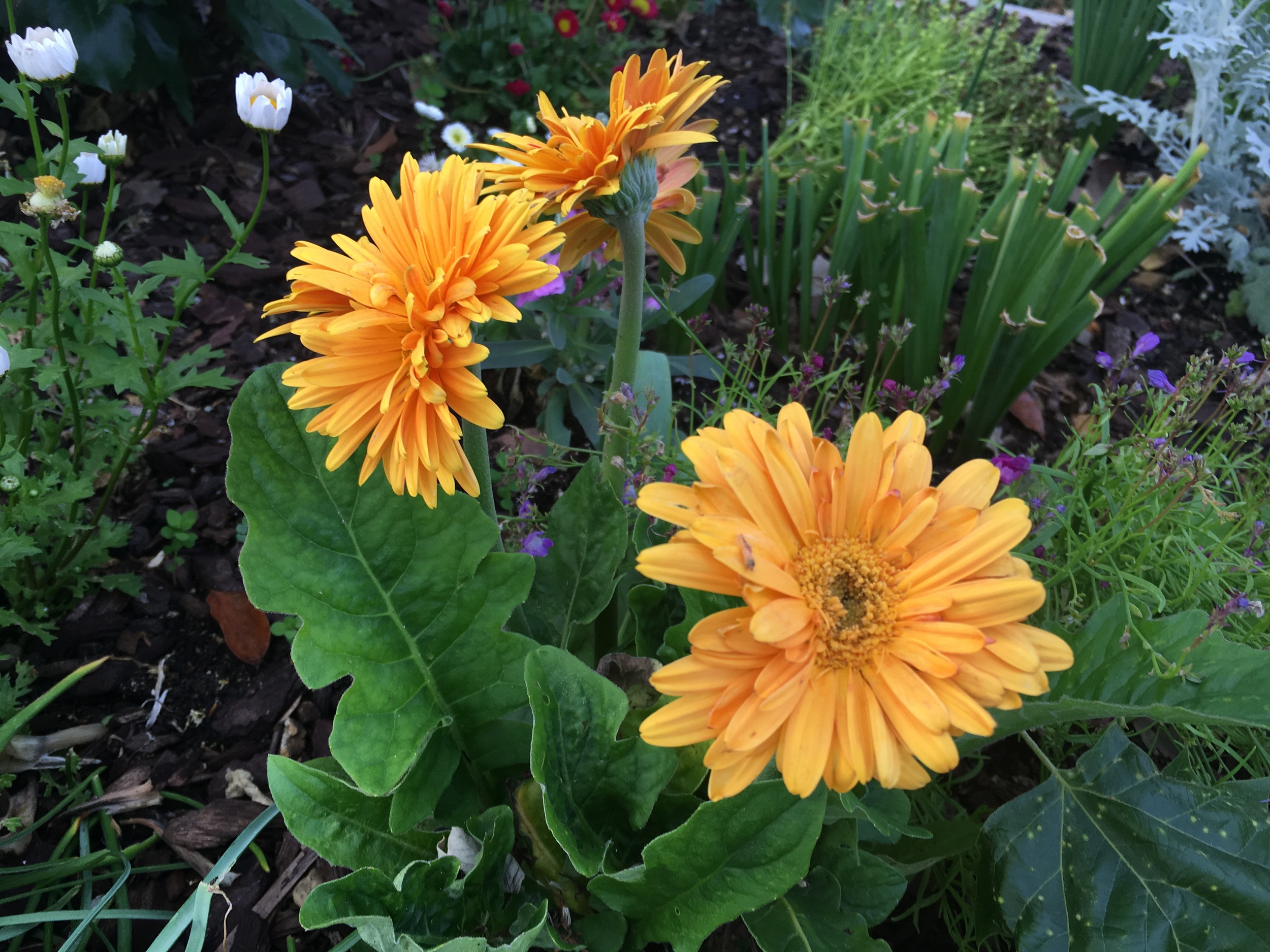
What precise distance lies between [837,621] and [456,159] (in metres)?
0.66

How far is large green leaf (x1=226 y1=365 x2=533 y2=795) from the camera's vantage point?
3.72 ft

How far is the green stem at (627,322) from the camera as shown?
1.09m

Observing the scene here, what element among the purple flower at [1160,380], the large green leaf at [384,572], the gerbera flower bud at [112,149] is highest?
the gerbera flower bud at [112,149]

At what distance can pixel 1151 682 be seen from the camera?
1.09m

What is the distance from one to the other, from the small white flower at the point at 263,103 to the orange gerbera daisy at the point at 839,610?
3.08ft

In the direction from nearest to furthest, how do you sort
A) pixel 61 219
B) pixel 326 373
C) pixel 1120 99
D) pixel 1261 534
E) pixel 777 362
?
1. pixel 326 373
2. pixel 61 219
3. pixel 1261 534
4. pixel 777 362
5. pixel 1120 99

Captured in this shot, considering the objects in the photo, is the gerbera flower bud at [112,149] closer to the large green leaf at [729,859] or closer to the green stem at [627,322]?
the green stem at [627,322]

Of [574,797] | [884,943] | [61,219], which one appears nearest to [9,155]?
[61,219]

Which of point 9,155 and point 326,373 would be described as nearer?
point 326,373

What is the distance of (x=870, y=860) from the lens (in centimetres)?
107

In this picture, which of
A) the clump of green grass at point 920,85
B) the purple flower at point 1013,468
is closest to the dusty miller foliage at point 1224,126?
the clump of green grass at point 920,85

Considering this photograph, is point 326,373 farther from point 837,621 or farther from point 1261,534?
point 1261,534

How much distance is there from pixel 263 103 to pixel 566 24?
2021 mm

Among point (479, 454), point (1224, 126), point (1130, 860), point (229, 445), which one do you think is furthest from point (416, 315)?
point (1224, 126)
